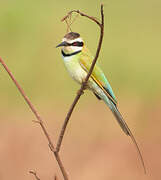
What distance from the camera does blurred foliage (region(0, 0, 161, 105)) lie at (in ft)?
22.4

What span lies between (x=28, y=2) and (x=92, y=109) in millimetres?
2742

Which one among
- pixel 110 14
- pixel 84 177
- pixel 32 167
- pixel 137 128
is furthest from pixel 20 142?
pixel 110 14

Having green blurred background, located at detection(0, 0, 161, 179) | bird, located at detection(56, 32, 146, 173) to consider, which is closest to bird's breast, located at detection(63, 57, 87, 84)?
bird, located at detection(56, 32, 146, 173)

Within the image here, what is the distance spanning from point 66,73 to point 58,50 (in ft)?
2.52

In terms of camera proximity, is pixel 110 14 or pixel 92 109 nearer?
pixel 92 109

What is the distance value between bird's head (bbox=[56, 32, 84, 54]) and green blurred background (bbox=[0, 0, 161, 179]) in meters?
2.11

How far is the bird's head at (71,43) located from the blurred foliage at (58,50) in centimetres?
333

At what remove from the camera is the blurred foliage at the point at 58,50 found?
269 inches

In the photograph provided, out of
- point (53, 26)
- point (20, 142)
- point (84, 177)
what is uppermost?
point (53, 26)

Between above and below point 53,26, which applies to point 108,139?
below

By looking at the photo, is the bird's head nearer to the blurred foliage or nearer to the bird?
the bird

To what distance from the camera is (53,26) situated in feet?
28.0

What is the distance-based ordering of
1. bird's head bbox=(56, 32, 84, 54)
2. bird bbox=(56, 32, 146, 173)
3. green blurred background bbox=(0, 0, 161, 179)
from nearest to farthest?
bird's head bbox=(56, 32, 84, 54)
bird bbox=(56, 32, 146, 173)
green blurred background bbox=(0, 0, 161, 179)

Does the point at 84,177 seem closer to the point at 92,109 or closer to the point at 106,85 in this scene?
the point at 92,109
